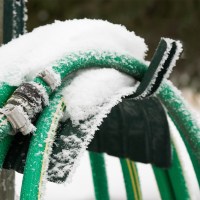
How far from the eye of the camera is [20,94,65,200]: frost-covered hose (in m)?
0.95

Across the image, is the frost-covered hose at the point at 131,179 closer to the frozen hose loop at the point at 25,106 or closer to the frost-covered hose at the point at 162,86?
the frost-covered hose at the point at 162,86

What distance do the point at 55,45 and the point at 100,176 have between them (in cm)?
80

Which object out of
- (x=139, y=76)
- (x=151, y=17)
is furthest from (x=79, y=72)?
(x=151, y=17)

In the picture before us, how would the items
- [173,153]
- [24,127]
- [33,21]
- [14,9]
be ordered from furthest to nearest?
1. [33,21]
2. [173,153]
3. [14,9]
4. [24,127]

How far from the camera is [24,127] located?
0.99m

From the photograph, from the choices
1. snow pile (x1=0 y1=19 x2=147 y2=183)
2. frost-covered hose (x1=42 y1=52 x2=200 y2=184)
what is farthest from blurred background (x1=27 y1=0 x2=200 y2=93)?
Answer: snow pile (x1=0 y1=19 x2=147 y2=183)

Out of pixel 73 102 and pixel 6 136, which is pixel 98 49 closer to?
pixel 73 102

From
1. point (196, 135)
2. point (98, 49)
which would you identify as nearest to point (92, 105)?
point (98, 49)

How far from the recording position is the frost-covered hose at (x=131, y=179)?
1800 mm

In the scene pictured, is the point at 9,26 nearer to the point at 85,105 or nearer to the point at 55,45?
the point at 55,45

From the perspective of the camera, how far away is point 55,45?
1153mm

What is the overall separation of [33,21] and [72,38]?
4.84 m

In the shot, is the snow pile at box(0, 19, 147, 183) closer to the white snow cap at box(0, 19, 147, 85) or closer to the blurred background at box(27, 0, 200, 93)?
the white snow cap at box(0, 19, 147, 85)

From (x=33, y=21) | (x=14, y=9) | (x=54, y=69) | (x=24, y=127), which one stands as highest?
(x=33, y=21)
